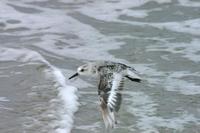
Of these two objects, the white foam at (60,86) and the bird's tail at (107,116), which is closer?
the bird's tail at (107,116)

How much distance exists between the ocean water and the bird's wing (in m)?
0.51

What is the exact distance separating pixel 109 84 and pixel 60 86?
1800 mm

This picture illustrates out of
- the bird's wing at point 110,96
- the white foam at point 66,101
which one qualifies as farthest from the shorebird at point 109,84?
the white foam at point 66,101

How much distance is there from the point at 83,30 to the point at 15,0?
2859 millimetres

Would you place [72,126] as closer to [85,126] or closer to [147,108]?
[85,126]

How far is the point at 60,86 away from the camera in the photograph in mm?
6359

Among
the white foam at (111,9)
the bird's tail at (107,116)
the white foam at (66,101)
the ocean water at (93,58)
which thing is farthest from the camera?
the white foam at (111,9)

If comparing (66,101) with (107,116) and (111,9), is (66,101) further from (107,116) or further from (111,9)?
(111,9)

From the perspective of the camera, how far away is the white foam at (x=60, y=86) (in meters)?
5.29

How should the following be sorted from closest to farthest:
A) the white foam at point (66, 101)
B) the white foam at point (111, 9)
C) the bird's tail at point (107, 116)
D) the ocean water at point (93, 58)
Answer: the bird's tail at point (107, 116) → the white foam at point (66, 101) → the ocean water at point (93, 58) → the white foam at point (111, 9)

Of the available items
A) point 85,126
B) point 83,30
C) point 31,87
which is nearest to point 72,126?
point 85,126

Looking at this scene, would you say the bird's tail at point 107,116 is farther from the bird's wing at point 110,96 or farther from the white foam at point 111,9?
the white foam at point 111,9

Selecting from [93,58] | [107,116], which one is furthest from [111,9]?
[107,116]

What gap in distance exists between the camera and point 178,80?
21.5ft
